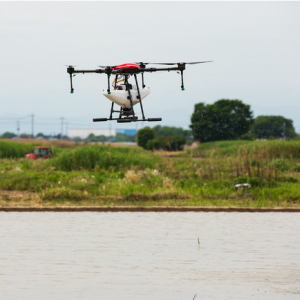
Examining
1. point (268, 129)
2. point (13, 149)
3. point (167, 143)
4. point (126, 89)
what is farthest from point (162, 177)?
point (13, 149)

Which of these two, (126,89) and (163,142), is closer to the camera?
(126,89)

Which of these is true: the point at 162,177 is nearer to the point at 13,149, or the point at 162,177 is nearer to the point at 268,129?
the point at 268,129

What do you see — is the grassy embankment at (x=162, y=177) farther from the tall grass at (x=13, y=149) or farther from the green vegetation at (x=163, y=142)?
the tall grass at (x=13, y=149)

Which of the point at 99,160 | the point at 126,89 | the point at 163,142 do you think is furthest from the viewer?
the point at 163,142
